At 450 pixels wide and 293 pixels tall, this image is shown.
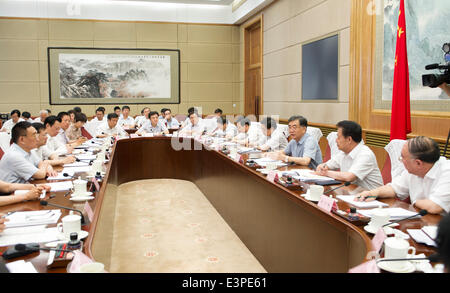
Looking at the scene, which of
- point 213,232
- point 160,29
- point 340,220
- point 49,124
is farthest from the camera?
point 160,29

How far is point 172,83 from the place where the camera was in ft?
30.7

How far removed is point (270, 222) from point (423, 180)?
1.00 meters

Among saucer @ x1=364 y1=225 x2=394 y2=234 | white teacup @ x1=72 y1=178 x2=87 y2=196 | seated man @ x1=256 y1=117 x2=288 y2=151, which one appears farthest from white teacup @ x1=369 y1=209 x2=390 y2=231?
seated man @ x1=256 y1=117 x2=288 y2=151

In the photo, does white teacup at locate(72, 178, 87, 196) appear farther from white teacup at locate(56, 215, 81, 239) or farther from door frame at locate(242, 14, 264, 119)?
door frame at locate(242, 14, 264, 119)

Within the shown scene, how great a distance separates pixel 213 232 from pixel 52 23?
7221 mm

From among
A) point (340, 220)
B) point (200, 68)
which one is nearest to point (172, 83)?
point (200, 68)

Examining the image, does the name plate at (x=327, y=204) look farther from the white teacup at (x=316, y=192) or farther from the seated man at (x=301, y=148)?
the seated man at (x=301, y=148)

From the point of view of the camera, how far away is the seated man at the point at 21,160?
2602 millimetres

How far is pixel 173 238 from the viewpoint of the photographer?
3463 millimetres

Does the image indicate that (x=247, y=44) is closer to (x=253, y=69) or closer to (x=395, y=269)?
(x=253, y=69)

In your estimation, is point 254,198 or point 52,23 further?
point 52,23

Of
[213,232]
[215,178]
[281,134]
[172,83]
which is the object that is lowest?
[213,232]

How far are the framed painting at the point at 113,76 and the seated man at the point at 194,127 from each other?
2914 millimetres

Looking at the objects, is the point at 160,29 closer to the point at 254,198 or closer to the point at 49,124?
the point at 49,124
